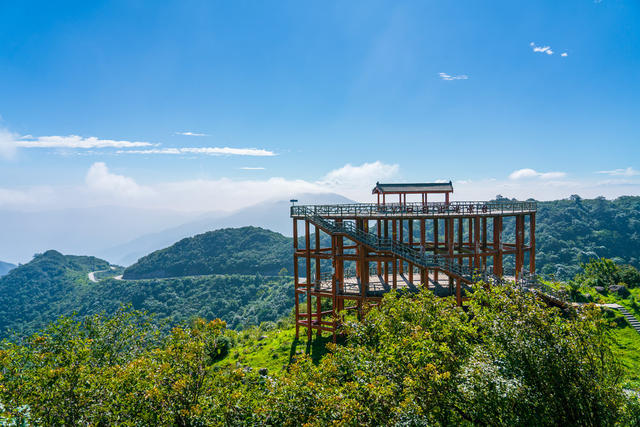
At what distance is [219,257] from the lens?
13938 centimetres

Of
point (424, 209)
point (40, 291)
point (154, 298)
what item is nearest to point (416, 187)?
point (424, 209)

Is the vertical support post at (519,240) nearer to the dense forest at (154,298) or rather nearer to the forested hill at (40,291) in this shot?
the dense forest at (154,298)

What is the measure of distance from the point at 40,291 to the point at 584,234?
575ft

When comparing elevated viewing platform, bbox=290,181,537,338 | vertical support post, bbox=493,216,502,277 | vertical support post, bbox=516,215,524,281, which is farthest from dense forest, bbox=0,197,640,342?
vertical support post, bbox=493,216,502,277

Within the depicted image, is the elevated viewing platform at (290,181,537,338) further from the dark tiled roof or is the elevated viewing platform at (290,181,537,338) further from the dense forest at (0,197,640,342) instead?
the dense forest at (0,197,640,342)

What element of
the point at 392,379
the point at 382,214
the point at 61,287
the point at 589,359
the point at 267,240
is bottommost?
the point at 61,287

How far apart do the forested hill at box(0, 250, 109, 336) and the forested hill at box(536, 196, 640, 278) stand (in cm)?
13610

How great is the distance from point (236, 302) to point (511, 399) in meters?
94.0

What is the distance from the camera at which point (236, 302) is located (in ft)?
327

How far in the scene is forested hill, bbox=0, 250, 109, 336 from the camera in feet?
347

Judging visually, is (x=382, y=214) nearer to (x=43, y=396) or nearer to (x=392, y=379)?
(x=392, y=379)

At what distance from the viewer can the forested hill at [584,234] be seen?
89062 millimetres

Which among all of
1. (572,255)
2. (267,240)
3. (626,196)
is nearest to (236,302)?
(267,240)

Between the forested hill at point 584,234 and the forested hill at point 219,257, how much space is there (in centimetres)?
8706
